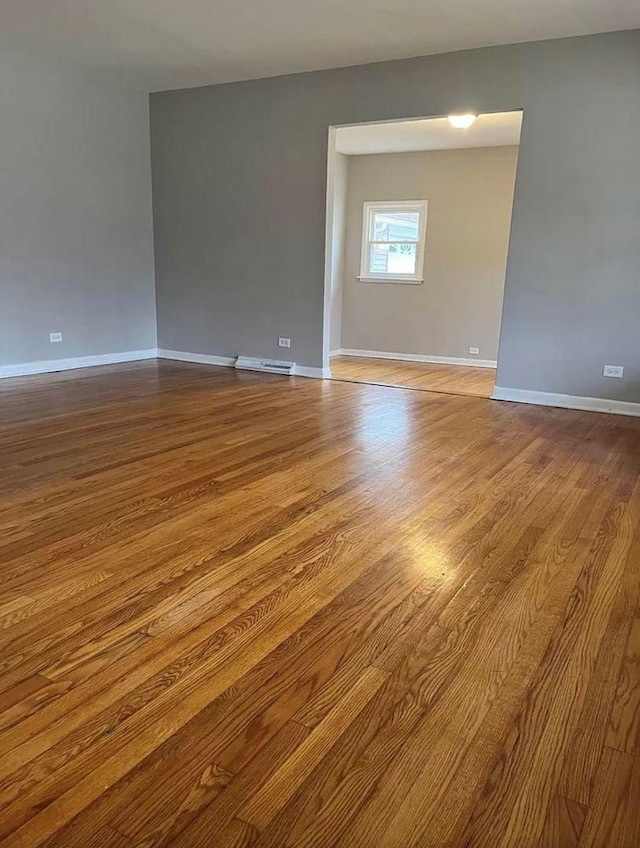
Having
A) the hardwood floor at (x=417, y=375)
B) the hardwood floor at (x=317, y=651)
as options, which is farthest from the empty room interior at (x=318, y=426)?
the hardwood floor at (x=417, y=375)

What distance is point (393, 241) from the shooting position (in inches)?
319

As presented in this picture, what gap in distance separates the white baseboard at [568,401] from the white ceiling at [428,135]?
109 inches

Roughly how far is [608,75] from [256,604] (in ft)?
15.3

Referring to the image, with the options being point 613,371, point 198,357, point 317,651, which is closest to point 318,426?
point 613,371

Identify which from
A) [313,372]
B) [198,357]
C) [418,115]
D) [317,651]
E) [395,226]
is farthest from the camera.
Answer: [395,226]

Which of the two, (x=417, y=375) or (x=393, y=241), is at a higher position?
(x=393, y=241)

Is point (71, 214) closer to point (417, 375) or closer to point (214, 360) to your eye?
point (214, 360)

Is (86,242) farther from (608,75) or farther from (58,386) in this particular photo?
(608,75)

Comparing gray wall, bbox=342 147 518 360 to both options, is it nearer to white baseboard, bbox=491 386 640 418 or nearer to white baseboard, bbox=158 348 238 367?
white baseboard, bbox=158 348 238 367

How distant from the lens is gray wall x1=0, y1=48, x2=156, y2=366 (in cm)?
551

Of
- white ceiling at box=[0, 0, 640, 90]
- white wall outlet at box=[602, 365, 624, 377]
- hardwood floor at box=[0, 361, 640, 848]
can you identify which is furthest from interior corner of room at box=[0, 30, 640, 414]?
hardwood floor at box=[0, 361, 640, 848]

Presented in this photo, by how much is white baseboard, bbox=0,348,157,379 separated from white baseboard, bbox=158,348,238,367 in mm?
145

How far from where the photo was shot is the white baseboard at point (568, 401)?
15.6ft

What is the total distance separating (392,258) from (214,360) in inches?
Result: 117
